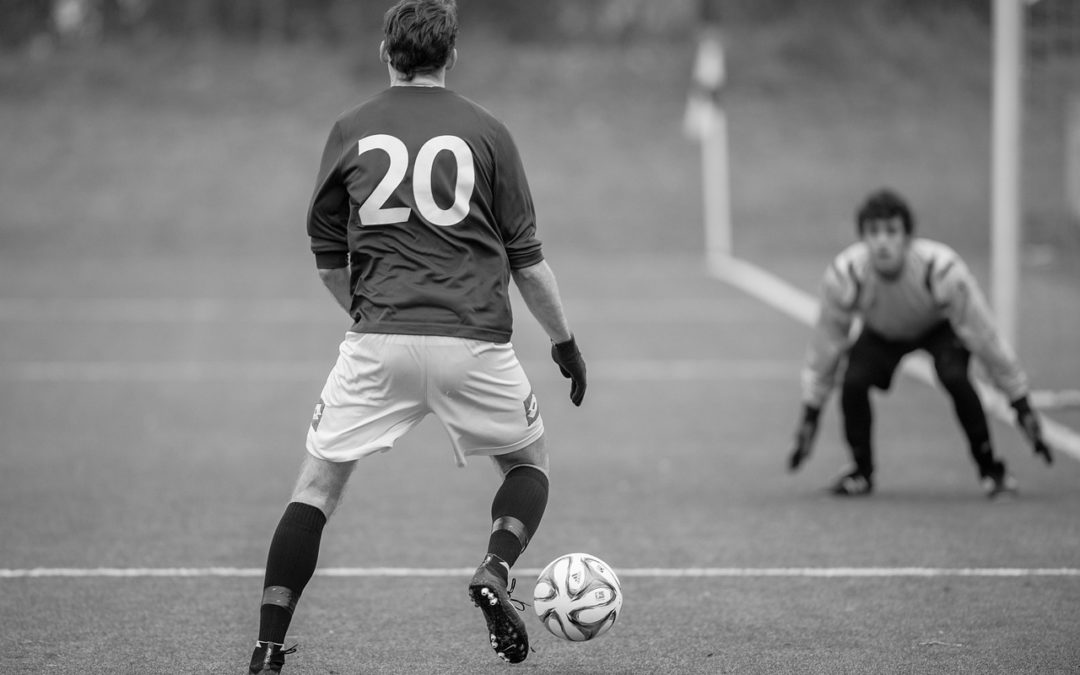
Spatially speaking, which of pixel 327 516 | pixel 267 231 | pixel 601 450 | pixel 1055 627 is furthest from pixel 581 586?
pixel 267 231

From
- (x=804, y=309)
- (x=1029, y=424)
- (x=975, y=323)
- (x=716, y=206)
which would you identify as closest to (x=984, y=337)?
(x=975, y=323)

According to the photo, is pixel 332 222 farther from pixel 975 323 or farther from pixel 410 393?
pixel 975 323

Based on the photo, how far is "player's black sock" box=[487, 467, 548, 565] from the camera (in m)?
4.64

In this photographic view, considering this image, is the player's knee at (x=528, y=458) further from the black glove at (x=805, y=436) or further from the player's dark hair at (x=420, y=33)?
the black glove at (x=805, y=436)

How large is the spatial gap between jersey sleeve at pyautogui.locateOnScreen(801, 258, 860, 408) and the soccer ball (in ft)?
10.6

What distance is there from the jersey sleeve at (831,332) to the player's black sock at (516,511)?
3226 millimetres

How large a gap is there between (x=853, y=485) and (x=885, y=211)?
4.94 ft

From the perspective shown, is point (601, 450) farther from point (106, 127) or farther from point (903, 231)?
point (106, 127)

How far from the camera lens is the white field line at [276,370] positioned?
1369cm

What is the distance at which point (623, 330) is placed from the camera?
17312 mm

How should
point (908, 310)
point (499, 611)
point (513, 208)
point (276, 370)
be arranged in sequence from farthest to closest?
point (276, 370)
point (908, 310)
point (513, 208)
point (499, 611)

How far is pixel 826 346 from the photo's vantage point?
7.82m

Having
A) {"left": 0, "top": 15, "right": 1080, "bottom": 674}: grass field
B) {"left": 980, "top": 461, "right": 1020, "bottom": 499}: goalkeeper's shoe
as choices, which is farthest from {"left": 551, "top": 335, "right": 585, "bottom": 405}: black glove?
{"left": 980, "top": 461, "right": 1020, "bottom": 499}: goalkeeper's shoe

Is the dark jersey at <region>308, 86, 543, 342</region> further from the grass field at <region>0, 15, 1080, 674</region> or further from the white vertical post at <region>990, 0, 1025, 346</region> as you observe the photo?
the white vertical post at <region>990, 0, 1025, 346</region>
